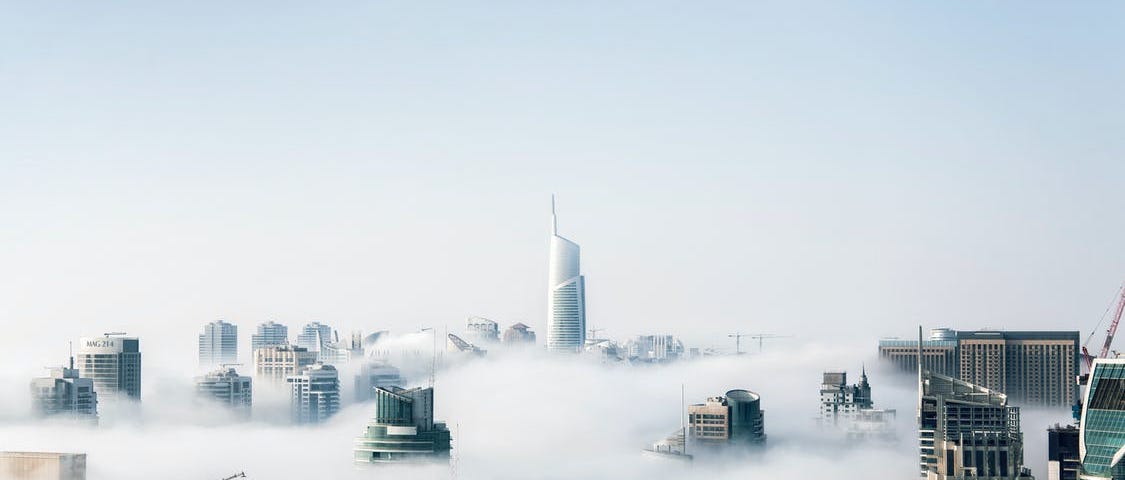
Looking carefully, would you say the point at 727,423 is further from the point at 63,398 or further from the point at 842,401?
the point at 63,398

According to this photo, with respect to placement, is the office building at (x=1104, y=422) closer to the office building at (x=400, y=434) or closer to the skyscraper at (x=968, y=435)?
the skyscraper at (x=968, y=435)

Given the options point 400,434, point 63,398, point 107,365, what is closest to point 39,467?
point 400,434

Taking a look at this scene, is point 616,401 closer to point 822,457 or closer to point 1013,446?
point 822,457

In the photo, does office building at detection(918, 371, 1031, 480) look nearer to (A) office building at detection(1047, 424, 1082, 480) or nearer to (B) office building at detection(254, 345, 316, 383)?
(A) office building at detection(1047, 424, 1082, 480)

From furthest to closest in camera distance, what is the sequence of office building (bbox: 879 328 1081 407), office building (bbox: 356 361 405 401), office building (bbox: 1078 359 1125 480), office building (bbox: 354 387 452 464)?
office building (bbox: 356 361 405 401), office building (bbox: 879 328 1081 407), office building (bbox: 354 387 452 464), office building (bbox: 1078 359 1125 480)

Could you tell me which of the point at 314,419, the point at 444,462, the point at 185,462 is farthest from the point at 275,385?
the point at 444,462

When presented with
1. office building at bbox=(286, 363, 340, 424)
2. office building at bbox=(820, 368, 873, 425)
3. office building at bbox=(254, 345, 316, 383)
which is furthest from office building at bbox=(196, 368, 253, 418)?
office building at bbox=(820, 368, 873, 425)
